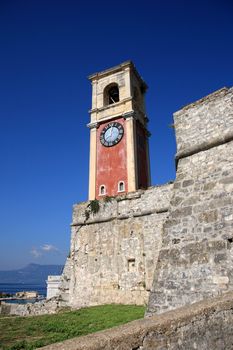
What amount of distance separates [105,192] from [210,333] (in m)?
→ 18.5

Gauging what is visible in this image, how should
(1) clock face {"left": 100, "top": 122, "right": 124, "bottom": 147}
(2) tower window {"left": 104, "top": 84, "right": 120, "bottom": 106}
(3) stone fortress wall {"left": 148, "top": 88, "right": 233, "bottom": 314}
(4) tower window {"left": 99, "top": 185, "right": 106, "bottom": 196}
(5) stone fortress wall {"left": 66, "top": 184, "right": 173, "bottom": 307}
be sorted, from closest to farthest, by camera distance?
(3) stone fortress wall {"left": 148, "top": 88, "right": 233, "bottom": 314} < (5) stone fortress wall {"left": 66, "top": 184, "right": 173, "bottom": 307} < (4) tower window {"left": 99, "top": 185, "right": 106, "bottom": 196} < (1) clock face {"left": 100, "top": 122, "right": 124, "bottom": 147} < (2) tower window {"left": 104, "top": 84, "right": 120, "bottom": 106}

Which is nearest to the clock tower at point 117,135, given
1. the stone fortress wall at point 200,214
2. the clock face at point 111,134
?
the clock face at point 111,134

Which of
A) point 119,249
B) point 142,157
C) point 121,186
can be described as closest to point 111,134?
point 142,157

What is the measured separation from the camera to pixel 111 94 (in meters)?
26.1

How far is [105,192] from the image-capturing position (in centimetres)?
2147

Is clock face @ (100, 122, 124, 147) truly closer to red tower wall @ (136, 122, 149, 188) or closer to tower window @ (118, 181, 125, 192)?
red tower wall @ (136, 122, 149, 188)

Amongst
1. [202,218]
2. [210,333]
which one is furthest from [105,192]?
[210,333]

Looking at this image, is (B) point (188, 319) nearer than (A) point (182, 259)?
Yes

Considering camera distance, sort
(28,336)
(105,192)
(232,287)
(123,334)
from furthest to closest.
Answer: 1. (105,192)
2. (28,336)
3. (232,287)
4. (123,334)

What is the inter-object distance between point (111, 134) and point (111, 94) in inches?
209

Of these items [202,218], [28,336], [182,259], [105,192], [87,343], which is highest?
[105,192]

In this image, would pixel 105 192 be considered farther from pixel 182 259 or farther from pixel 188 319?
pixel 188 319

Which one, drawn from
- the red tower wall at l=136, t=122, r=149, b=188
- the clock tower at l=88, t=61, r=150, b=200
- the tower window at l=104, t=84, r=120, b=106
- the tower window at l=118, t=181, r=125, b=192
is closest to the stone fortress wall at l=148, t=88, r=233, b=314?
the clock tower at l=88, t=61, r=150, b=200

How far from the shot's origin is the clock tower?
2131cm
